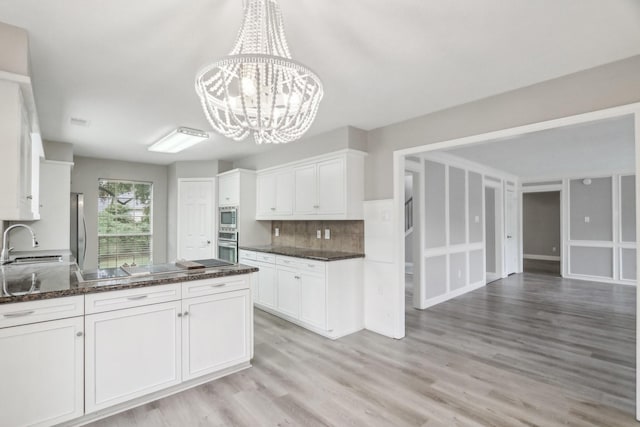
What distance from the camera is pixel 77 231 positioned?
16.5 feet

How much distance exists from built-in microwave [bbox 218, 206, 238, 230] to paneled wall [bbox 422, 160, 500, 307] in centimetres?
307

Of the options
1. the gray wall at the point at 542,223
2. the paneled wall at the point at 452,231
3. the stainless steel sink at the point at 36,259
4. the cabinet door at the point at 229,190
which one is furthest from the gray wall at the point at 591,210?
the stainless steel sink at the point at 36,259

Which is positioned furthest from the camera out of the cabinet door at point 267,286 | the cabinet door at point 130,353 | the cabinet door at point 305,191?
the cabinet door at point 267,286

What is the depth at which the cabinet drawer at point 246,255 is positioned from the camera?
4.95 m

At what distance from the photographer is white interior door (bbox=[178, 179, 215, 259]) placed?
6094 mm

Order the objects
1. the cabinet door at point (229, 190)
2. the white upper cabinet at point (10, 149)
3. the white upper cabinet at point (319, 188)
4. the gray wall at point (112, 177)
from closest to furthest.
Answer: the white upper cabinet at point (10, 149), the white upper cabinet at point (319, 188), the cabinet door at point (229, 190), the gray wall at point (112, 177)

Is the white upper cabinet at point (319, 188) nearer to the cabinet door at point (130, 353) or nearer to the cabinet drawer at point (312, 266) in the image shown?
the cabinet drawer at point (312, 266)

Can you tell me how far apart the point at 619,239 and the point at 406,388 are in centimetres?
693

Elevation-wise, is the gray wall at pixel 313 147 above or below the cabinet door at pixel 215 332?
above

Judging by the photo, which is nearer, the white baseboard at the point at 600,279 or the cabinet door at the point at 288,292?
the cabinet door at the point at 288,292

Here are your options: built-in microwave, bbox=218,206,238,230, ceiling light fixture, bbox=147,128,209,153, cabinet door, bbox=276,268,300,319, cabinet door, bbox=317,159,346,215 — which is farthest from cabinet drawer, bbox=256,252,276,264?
ceiling light fixture, bbox=147,128,209,153

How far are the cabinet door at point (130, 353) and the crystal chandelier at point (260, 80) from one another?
152cm

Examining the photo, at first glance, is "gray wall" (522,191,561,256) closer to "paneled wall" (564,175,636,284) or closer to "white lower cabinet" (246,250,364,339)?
"paneled wall" (564,175,636,284)

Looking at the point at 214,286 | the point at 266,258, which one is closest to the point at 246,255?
the point at 266,258
